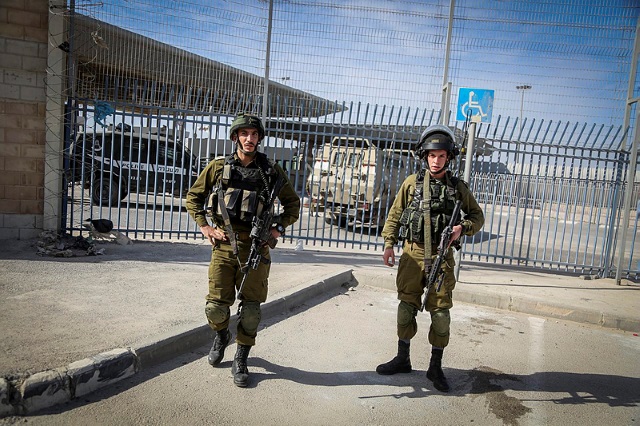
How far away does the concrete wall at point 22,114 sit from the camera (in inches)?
246

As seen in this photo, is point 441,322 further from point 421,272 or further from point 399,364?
point 399,364

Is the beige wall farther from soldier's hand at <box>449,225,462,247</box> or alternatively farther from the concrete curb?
soldier's hand at <box>449,225,462,247</box>

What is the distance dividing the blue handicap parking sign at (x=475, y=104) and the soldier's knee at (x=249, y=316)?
156 inches

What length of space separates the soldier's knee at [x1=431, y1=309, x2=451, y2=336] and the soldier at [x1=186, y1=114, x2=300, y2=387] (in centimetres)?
129

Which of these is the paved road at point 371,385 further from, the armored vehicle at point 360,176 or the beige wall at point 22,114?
the beige wall at point 22,114

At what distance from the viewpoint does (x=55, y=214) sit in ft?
21.7

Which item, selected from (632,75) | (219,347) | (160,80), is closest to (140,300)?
(219,347)

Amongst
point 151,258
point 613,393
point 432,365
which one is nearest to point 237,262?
point 432,365

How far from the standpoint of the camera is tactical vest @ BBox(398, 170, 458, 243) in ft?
11.5

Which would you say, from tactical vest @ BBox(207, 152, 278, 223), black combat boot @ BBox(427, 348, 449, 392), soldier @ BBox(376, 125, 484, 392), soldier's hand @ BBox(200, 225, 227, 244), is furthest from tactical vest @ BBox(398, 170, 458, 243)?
soldier's hand @ BBox(200, 225, 227, 244)

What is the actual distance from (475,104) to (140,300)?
15.0ft

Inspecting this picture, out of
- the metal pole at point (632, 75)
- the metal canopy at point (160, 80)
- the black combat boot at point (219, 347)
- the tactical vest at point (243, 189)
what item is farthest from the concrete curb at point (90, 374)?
the metal pole at point (632, 75)

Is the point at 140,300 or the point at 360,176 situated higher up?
the point at 360,176

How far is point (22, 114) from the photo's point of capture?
6.34 metres
